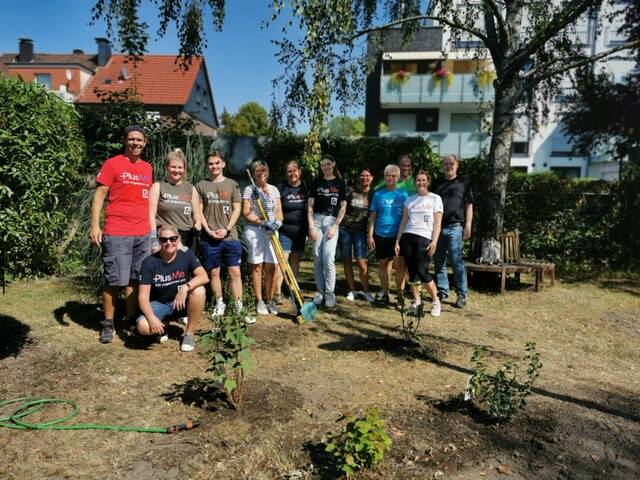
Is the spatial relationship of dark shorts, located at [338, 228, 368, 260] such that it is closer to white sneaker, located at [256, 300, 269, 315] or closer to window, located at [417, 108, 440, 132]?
white sneaker, located at [256, 300, 269, 315]

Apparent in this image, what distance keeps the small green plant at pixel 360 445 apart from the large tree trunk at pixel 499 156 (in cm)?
575

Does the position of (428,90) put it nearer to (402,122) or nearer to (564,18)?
(402,122)

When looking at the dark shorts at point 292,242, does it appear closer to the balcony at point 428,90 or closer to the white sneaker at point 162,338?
the white sneaker at point 162,338

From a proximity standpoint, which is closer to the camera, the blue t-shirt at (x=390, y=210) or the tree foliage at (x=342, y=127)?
the blue t-shirt at (x=390, y=210)

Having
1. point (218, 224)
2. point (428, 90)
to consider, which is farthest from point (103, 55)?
point (218, 224)

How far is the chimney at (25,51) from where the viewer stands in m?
38.7

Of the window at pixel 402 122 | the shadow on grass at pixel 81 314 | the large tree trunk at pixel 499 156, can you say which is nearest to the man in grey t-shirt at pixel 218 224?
the shadow on grass at pixel 81 314

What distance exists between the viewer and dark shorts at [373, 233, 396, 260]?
6.23 metres

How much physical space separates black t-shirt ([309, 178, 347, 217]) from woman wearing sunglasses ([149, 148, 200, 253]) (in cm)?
151

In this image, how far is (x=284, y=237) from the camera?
241 inches

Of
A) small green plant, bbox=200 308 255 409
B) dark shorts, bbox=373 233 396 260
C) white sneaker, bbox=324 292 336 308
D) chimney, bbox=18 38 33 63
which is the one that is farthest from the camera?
chimney, bbox=18 38 33 63

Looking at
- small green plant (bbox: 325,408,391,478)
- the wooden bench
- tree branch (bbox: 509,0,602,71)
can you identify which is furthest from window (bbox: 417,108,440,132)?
small green plant (bbox: 325,408,391,478)

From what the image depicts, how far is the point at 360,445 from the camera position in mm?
2625

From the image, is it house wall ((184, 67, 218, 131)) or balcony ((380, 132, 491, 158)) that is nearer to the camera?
balcony ((380, 132, 491, 158))
